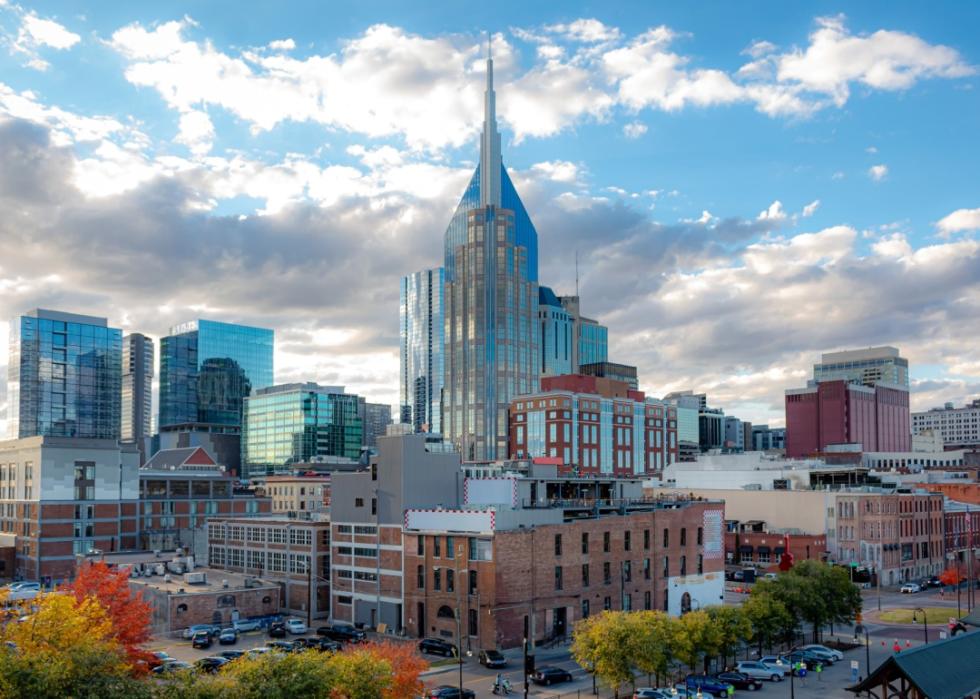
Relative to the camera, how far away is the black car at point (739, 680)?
6911cm

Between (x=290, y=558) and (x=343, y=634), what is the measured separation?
1952cm

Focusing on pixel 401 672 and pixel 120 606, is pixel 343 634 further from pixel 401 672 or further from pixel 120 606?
pixel 401 672

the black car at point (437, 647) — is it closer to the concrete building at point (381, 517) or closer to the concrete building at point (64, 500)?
the concrete building at point (381, 517)

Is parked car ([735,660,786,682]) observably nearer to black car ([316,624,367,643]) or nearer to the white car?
black car ([316,624,367,643])

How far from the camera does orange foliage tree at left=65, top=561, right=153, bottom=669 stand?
65.4 metres

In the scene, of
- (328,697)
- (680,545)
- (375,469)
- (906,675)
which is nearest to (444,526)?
(375,469)

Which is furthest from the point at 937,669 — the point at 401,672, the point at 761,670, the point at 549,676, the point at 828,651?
the point at 828,651

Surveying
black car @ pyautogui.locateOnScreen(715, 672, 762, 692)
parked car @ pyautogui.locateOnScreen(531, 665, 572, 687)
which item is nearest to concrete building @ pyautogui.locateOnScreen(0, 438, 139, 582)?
parked car @ pyautogui.locateOnScreen(531, 665, 572, 687)

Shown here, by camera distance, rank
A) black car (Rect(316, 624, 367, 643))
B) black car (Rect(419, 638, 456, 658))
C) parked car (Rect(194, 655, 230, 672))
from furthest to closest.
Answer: black car (Rect(316, 624, 367, 643))
black car (Rect(419, 638, 456, 658))
parked car (Rect(194, 655, 230, 672))

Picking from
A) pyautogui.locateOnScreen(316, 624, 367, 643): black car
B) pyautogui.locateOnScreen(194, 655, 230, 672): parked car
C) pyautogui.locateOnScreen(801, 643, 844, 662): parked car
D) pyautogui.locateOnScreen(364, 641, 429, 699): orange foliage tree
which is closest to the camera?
pyautogui.locateOnScreen(364, 641, 429, 699): orange foliage tree

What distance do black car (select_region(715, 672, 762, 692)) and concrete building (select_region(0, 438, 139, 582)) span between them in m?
92.2

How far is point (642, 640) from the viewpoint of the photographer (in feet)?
199

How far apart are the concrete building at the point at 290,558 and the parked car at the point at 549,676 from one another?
108 feet

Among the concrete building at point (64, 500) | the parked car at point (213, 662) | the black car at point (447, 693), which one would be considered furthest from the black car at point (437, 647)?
the concrete building at point (64, 500)
